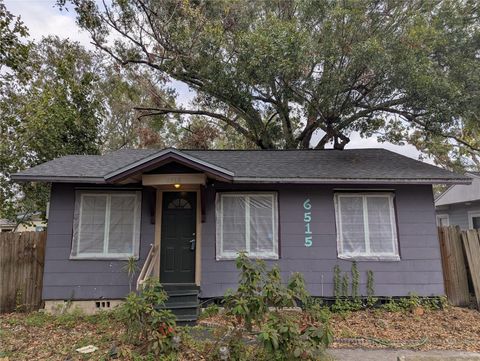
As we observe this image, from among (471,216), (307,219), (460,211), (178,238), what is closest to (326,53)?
(307,219)

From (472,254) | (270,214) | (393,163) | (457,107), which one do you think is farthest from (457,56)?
(270,214)

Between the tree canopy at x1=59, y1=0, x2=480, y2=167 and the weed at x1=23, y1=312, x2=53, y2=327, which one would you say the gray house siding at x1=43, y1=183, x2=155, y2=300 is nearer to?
the weed at x1=23, y1=312, x2=53, y2=327

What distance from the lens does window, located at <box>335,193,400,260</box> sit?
688 centimetres

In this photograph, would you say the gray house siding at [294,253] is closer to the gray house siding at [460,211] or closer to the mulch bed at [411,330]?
the mulch bed at [411,330]

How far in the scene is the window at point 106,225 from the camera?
6766 millimetres

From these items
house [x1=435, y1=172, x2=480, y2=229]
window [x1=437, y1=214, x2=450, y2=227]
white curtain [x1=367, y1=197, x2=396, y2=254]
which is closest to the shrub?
white curtain [x1=367, y1=197, x2=396, y2=254]

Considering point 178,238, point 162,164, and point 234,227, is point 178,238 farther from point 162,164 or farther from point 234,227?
point 162,164

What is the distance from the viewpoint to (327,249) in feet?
22.6

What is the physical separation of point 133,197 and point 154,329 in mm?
3604

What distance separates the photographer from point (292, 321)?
366 cm

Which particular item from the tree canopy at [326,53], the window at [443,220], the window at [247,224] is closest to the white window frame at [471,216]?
the window at [443,220]

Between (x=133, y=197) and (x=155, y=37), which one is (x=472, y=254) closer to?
(x=133, y=197)

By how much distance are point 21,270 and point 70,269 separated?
1.19 metres

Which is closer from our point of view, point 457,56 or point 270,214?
point 270,214
